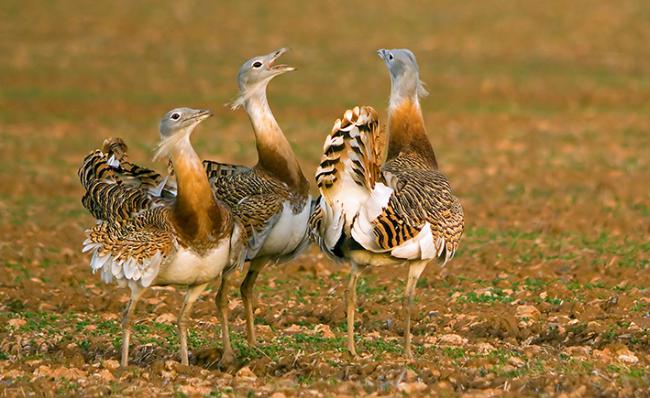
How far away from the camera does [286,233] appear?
728cm

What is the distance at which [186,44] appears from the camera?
2597 centimetres

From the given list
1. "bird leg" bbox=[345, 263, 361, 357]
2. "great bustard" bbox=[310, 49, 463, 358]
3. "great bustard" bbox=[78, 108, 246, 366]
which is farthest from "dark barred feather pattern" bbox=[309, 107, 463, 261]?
"great bustard" bbox=[78, 108, 246, 366]

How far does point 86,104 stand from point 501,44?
1012 centimetres

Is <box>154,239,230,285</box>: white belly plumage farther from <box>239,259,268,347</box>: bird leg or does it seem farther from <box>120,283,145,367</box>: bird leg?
<box>239,259,268,347</box>: bird leg

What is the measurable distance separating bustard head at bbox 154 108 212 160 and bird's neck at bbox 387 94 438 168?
163 centimetres

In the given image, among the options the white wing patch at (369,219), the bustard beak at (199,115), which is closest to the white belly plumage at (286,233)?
the white wing patch at (369,219)

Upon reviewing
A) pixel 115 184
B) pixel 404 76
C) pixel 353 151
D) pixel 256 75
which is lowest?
pixel 353 151

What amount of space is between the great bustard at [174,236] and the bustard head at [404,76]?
1.67m

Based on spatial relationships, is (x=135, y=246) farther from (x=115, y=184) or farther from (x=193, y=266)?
(x=115, y=184)

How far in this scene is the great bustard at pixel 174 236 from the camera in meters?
6.45

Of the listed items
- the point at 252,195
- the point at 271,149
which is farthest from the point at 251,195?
the point at 271,149

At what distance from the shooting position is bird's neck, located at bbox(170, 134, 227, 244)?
646 cm

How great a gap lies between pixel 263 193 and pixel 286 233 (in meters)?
0.29

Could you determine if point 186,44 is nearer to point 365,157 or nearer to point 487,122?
point 487,122
